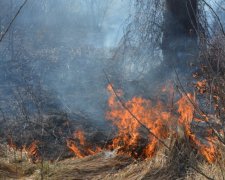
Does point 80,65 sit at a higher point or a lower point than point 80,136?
higher

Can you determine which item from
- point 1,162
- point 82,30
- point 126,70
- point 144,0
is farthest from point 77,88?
point 82,30

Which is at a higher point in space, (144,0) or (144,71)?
(144,0)

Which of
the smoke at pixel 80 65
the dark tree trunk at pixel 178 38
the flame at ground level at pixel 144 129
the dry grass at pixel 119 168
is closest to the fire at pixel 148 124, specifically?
the flame at ground level at pixel 144 129

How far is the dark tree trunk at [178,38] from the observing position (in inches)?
455

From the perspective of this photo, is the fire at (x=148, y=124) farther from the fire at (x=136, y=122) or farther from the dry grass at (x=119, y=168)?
the dry grass at (x=119, y=168)

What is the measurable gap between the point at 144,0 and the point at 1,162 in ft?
24.7

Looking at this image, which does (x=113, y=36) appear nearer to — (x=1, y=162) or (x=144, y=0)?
(x=144, y=0)

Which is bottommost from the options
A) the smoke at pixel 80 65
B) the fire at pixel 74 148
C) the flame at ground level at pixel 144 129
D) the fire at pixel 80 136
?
the fire at pixel 74 148

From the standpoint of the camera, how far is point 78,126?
9.48 meters

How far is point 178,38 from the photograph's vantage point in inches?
463

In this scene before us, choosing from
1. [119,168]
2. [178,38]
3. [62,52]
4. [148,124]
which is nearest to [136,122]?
[148,124]

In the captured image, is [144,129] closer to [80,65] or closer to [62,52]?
[80,65]

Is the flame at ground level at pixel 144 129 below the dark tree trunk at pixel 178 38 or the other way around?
below

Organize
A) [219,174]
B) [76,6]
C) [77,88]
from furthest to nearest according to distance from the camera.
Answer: [76,6] < [77,88] < [219,174]
